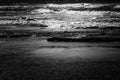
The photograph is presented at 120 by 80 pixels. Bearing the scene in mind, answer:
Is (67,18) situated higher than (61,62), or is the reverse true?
(61,62)

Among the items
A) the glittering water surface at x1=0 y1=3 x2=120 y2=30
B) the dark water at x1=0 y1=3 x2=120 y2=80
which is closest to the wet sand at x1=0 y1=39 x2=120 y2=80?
the dark water at x1=0 y1=3 x2=120 y2=80

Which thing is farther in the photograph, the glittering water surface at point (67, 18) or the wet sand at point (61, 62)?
the glittering water surface at point (67, 18)

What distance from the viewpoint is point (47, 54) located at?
11758mm

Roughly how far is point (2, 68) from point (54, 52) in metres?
3.30

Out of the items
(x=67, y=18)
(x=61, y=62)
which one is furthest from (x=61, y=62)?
(x=67, y=18)

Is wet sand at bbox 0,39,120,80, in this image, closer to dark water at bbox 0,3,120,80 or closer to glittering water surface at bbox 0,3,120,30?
dark water at bbox 0,3,120,80

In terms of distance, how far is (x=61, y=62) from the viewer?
10.1 meters

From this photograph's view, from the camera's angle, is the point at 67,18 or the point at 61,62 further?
the point at 67,18

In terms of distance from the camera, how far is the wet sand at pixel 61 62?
27.6ft

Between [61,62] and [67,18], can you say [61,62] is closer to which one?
[61,62]

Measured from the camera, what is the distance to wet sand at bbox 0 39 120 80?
8.40 m

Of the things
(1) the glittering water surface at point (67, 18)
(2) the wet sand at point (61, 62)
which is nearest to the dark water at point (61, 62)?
(2) the wet sand at point (61, 62)

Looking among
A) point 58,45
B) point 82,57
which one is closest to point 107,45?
point 58,45

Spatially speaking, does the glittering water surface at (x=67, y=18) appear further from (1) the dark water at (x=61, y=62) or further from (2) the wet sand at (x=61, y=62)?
(2) the wet sand at (x=61, y=62)
